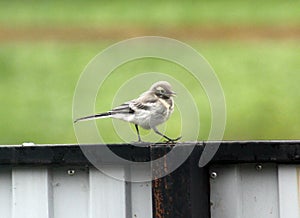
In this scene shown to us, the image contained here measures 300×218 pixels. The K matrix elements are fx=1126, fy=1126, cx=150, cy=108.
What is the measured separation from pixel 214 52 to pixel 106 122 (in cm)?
316

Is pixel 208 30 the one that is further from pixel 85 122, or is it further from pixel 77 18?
pixel 85 122

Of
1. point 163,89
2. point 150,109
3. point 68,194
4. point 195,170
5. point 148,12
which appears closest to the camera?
point 195,170

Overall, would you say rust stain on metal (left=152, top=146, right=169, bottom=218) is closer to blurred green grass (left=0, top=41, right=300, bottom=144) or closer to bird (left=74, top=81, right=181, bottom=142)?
bird (left=74, top=81, right=181, bottom=142)

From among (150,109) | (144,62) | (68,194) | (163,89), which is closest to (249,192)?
(68,194)

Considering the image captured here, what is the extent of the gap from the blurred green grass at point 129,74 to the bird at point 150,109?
139 inches

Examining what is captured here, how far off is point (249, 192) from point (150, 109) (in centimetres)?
99

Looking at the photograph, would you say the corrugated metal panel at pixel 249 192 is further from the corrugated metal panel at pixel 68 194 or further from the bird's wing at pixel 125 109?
the bird's wing at pixel 125 109

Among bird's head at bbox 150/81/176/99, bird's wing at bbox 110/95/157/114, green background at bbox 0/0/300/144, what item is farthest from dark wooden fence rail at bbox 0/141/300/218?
green background at bbox 0/0/300/144

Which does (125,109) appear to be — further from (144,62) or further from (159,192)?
(144,62)

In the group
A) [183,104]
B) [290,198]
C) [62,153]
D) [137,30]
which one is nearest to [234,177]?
[290,198]

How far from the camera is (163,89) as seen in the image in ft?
11.1

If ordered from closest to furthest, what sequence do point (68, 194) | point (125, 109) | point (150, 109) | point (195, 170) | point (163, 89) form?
1. point (195, 170)
2. point (68, 194)
3. point (163, 89)
4. point (150, 109)
5. point (125, 109)

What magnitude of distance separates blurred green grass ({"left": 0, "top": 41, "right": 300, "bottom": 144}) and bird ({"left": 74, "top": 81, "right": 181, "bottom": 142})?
3540 mm

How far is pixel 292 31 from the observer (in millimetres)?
11672
